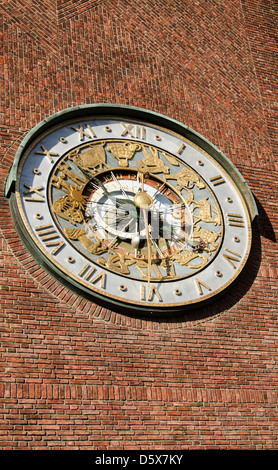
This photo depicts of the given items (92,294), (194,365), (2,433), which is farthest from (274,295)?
(2,433)

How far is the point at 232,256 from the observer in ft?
33.0

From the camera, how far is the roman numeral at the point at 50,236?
9.03 metres

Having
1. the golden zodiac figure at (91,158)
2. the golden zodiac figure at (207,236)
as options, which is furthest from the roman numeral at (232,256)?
the golden zodiac figure at (91,158)

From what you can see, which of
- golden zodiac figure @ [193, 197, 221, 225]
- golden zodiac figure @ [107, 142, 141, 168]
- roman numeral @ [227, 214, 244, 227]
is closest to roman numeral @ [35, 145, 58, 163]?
golden zodiac figure @ [107, 142, 141, 168]

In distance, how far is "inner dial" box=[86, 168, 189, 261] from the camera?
381 inches

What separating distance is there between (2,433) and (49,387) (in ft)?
2.33

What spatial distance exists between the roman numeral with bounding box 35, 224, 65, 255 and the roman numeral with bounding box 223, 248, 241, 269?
2.18m

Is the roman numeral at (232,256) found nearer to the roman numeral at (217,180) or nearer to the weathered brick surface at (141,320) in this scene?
the weathered brick surface at (141,320)

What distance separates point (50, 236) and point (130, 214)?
1.29 m

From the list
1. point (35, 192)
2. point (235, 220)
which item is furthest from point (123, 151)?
point (235, 220)

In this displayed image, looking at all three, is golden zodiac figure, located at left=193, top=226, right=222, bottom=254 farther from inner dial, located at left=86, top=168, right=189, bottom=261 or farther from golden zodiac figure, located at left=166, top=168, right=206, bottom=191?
golden zodiac figure, located at left=166, top=168, right=206, bottom=191

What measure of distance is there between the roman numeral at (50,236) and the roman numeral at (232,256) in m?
2.18

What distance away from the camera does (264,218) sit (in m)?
11.0
